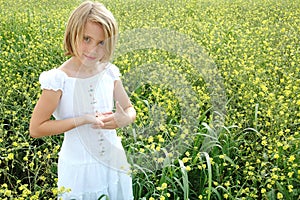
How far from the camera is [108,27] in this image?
2277 mm

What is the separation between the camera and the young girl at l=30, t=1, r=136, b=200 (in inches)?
90.7

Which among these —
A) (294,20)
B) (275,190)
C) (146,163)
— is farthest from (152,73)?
(294,20)

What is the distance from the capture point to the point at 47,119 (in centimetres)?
236

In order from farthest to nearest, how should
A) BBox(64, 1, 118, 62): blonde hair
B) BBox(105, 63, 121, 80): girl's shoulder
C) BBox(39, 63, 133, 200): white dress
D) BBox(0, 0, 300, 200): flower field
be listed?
BBox(0, 0, 300, 200): flower field, BBox(105, 63, 121, 80): girl's shoulder, BBox(39, 63, 133, 200): white dress, BBox(64, 1, 118, 62): blonde hair

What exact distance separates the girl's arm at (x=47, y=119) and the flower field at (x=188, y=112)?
0.96 ft

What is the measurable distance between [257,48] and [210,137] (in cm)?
254

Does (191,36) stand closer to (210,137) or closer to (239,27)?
(239,27)

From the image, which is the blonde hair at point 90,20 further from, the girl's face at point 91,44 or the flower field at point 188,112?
the flower field at point 188,112

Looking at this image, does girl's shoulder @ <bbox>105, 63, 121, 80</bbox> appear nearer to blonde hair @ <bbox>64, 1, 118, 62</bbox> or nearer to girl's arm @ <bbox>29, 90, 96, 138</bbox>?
blonde hair @ <bbox>64, 1, 118, 62</bbox>

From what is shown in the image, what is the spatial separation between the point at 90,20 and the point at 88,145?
0.61 m

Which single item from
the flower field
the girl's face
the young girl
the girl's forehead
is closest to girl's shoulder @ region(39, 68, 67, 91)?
the young girl

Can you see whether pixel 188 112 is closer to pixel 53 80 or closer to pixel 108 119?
pixel 108 119

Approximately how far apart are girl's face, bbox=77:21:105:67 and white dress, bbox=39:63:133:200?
108 millimetres

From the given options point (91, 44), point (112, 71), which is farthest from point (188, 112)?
point (91, 44)
